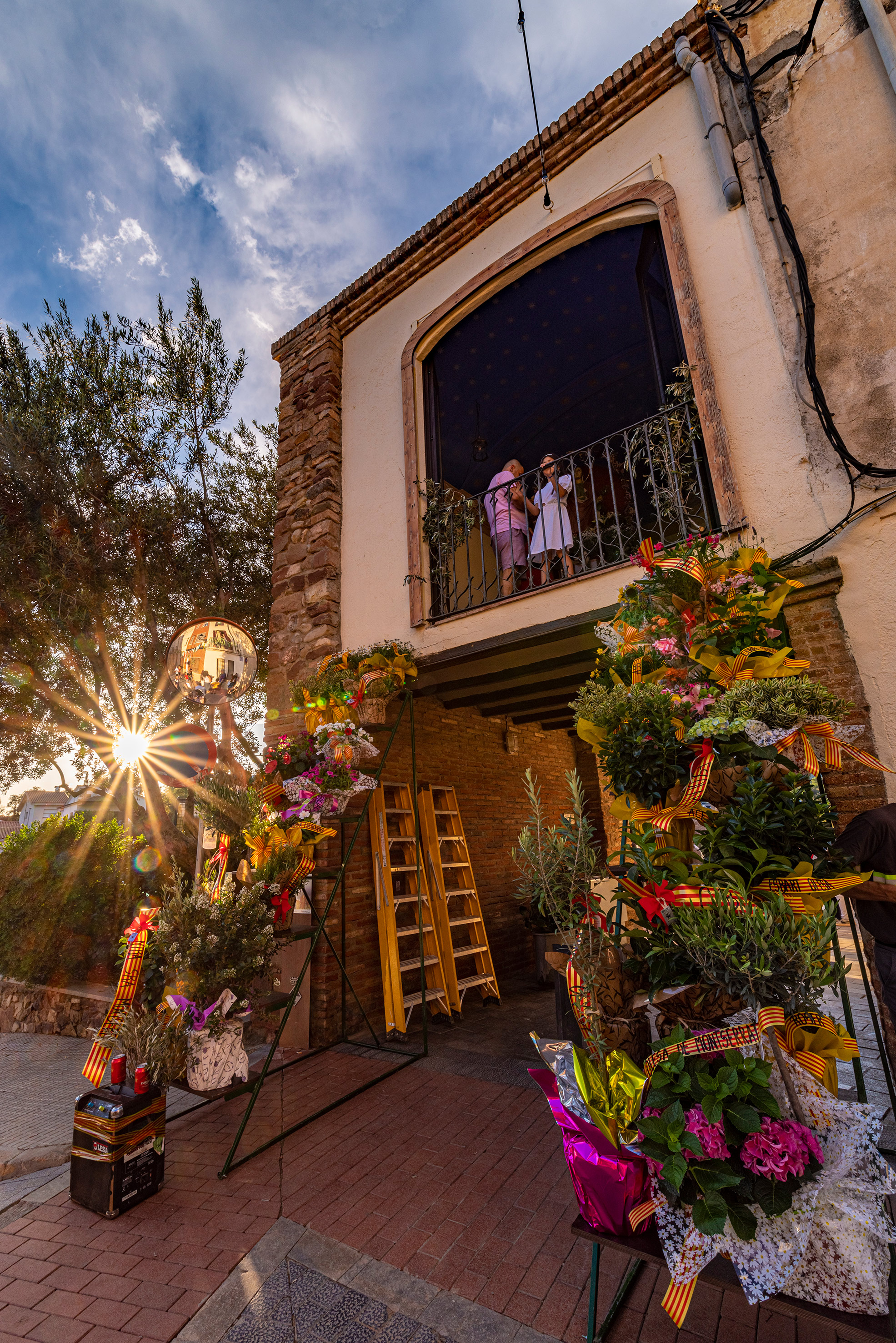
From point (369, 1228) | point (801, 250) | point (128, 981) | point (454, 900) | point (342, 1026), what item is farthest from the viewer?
point (454, 900)

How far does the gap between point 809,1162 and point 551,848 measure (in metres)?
0.97

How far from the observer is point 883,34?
3.75m

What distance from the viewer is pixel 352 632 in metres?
5.73

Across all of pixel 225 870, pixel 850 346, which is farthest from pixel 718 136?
pixel 225 870

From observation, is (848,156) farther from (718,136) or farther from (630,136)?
(630,136)

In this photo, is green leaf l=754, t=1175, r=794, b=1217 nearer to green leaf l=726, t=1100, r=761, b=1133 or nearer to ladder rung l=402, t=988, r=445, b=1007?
green leaf l=726, t=1100, r=761, b=1133

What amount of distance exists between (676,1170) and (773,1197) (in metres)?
0.22

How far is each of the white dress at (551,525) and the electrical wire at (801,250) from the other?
164cm

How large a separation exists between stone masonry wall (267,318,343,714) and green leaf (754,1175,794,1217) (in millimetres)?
4858

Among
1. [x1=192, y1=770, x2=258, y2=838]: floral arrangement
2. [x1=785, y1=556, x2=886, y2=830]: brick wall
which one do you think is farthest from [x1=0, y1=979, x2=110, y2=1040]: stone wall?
[x1=785, y1=556, x2=886, y2=830]: brick wall

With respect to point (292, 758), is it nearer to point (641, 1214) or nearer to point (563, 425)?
point (641, 1214)

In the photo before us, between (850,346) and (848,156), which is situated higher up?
(848,156)

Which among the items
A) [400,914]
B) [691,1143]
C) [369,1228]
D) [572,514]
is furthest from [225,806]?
[572,514]

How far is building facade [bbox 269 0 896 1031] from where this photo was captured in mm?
3588
